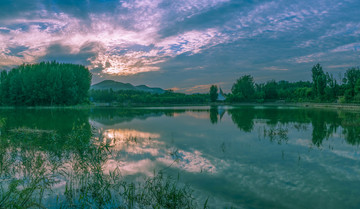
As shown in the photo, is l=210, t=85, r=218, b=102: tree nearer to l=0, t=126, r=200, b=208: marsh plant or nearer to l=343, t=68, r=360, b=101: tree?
l=343, t=68, r=360, b=101: tree

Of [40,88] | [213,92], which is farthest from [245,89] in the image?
[40,88]

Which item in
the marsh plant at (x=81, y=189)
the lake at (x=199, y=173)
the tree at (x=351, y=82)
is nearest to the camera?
the marsh plant at (x=81, y=189)

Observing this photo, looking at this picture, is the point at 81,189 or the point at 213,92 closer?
the point at 81,189

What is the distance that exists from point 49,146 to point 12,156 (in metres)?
1.96

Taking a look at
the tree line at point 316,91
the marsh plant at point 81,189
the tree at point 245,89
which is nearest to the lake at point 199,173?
the marsh plant at point 81,189

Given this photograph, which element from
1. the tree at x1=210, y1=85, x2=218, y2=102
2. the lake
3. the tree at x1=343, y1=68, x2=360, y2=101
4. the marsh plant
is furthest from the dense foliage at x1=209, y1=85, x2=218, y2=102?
the marsh plant

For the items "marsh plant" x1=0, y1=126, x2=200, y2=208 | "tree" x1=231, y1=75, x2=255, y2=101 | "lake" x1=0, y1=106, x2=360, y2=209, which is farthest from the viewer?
"tree" x1=231, y1=75, x2=255, y2=101

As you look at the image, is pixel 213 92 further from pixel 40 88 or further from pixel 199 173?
pixel 199 173

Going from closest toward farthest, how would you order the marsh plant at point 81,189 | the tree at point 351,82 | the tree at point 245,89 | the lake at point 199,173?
the marsh plant at point 81,189 → the lake at point 199,173 → the tree at point 351,82 → the tree at point 245,89

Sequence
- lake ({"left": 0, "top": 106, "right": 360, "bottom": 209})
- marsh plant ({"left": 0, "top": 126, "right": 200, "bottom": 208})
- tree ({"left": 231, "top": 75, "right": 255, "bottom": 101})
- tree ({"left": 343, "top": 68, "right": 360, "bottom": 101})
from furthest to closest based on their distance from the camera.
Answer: tree ({"left": 231, "top": 75, "right": 255, "bottom": 101}), tree ({"left": 343, "top": 68, "right": 360, "bottom": 101}), lake ({"left": 0, "top": 106, "right": 360, "bottom": 209}), marsh plant ({"left": 0, "top": 126, "right": 200, "bottom": 208})

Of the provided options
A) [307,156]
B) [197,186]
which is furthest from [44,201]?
[307,156]

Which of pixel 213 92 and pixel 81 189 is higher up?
pixel 213 92

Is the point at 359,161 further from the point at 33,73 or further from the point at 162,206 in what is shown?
the point at 33,73

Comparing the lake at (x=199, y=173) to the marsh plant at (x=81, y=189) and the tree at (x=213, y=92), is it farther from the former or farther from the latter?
the tree at (x=213, y=92)
